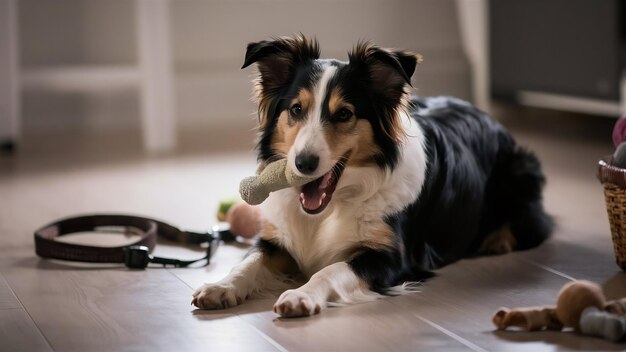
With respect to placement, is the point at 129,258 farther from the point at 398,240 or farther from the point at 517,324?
the point at 517,324

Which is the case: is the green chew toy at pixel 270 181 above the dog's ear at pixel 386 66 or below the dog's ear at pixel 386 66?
below

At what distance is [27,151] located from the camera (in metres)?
4.77

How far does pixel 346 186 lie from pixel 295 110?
260mm

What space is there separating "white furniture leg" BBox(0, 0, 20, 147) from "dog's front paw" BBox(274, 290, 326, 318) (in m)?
2.55

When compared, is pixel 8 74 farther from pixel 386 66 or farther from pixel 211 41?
pixel 386 66

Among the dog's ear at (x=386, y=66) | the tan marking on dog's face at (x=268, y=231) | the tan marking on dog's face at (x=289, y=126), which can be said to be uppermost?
the dog's ear at (x=386, y=66)

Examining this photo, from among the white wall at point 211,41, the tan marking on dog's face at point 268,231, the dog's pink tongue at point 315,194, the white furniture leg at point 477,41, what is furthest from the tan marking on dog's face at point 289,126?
the white furniture leg at point 477,41

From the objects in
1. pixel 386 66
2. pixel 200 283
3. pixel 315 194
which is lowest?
pixel 200 283

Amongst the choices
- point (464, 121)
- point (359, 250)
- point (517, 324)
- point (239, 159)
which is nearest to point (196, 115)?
point (239, 159)

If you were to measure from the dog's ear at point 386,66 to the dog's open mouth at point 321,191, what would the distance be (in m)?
0.22

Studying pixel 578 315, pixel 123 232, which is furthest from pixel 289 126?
pixel 123 232

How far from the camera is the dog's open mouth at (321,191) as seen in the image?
2.72 metres

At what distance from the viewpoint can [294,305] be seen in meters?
2.50

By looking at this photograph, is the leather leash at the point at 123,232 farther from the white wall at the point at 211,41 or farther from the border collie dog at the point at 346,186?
the white wall at the point at 211,41
